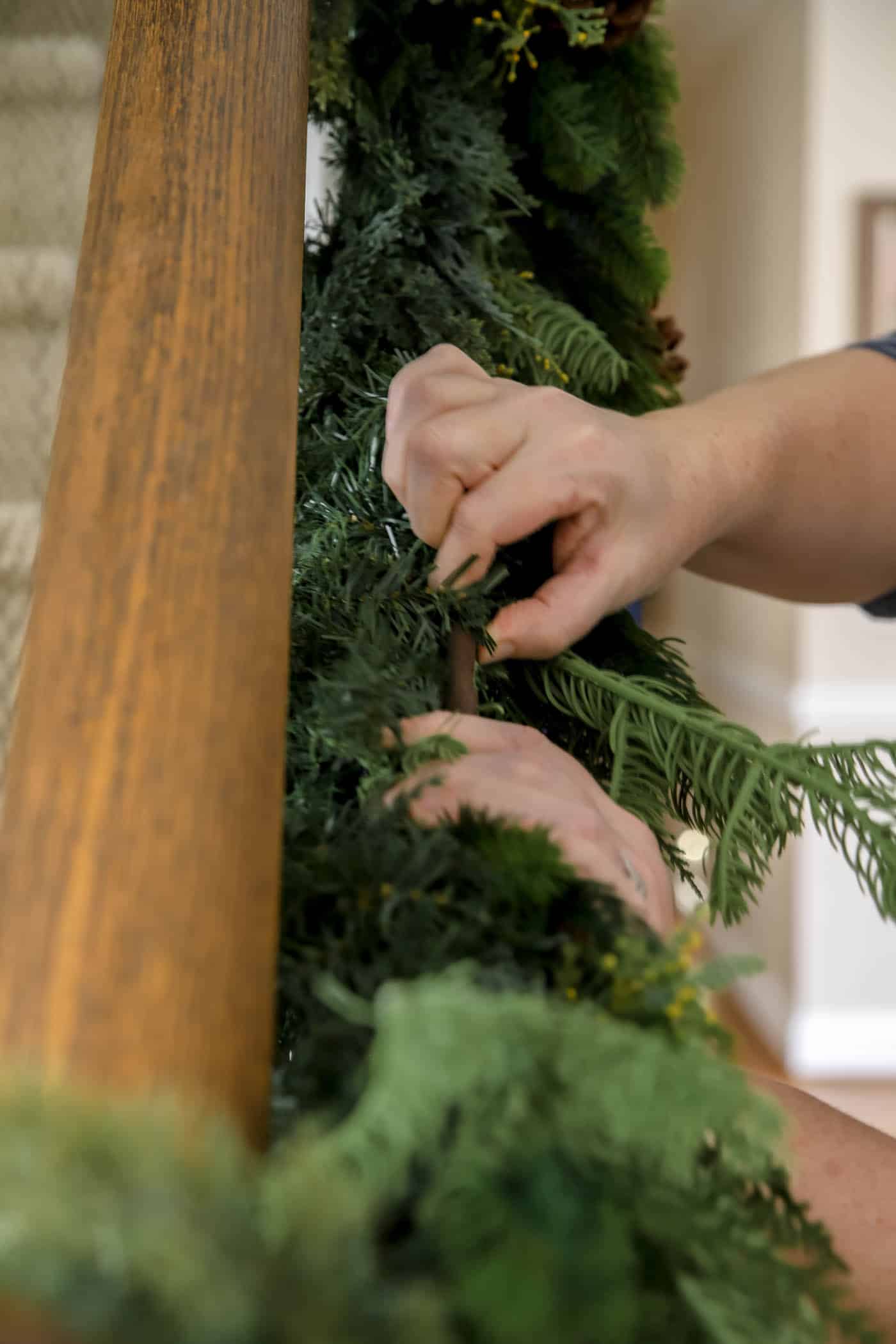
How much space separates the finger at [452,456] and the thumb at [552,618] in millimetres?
27

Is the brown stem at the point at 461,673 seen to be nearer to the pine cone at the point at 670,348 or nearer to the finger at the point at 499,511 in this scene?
the finger at the point at 499,511

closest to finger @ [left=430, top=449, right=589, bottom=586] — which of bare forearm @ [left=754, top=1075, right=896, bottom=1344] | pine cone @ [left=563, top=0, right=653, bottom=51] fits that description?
bare forearm @ [left=754, top=1075, right=896, bottom=1344]

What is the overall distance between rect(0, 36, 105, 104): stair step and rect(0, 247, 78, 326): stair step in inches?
4.2

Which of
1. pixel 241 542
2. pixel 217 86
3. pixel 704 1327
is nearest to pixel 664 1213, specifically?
pixel 704 1327

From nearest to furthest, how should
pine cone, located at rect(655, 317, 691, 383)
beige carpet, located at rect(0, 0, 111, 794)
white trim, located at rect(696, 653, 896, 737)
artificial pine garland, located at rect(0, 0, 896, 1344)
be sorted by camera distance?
artificial pine garland, located at rect(0, 0, 896, 1344) < beige carpet, located at rect(0, 0, 111, 794) < pine cone, located at rect(655, 317, 691, 383) < white trim, located at rect(696, 653, 896, 737)

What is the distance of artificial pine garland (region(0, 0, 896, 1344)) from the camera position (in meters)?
0.16

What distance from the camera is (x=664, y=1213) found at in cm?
20

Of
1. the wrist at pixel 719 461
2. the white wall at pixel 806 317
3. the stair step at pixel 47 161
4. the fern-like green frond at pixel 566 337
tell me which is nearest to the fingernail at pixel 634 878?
the wrist at pixel 719 461

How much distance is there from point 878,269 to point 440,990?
287 cm

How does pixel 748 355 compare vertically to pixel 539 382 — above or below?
above

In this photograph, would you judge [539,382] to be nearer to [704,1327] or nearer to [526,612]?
[526,612]

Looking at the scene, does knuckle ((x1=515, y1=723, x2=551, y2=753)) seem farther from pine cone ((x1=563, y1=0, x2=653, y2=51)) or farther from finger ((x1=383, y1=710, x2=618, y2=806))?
pine cone ((x1=563, y1=0, x2=653, y2=51))

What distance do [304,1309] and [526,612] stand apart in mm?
320

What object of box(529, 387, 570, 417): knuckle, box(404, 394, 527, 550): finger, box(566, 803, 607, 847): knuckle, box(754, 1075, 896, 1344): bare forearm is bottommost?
box(754, 1075, 896, 1344): bare forearm
